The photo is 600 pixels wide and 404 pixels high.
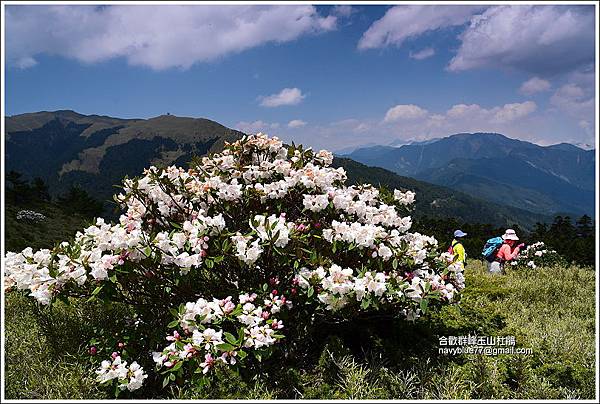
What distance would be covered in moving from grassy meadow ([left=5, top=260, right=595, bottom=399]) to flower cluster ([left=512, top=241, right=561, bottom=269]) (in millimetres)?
6799

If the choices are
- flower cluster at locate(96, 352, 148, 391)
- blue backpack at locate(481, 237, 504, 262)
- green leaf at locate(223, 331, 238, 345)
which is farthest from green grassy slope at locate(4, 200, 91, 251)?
green leaf at locate(223, 331, 238, 345)

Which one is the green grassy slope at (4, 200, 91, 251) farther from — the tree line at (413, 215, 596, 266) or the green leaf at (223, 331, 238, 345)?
the green leaf at (223, 331, 238, 345)

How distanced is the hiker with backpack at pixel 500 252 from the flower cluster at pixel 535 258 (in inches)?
22.4

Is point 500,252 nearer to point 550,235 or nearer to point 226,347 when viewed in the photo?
point 226,347

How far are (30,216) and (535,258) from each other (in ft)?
136

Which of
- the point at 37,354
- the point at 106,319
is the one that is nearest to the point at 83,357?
the point at 37,354

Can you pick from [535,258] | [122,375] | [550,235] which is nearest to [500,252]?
[535,258]

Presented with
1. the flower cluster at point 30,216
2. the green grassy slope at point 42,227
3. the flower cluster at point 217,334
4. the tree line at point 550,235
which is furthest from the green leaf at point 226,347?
the flower cluster at point 30,216

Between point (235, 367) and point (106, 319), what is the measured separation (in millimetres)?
2778

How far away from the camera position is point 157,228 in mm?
5852

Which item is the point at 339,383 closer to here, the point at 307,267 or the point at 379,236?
the point at 307,267

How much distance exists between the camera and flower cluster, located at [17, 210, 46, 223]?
38.7 metres

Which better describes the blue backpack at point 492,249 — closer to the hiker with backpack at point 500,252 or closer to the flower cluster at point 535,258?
the hiker with backpack at point 500,252

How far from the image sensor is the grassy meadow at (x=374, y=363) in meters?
4.59
